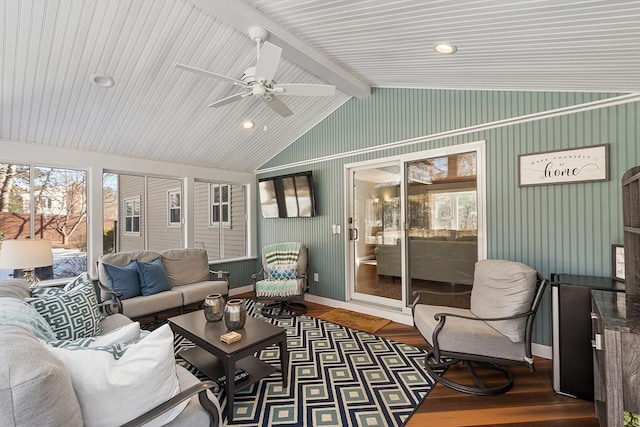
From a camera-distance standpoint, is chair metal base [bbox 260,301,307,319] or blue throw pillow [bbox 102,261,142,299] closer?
blue throw pillow [bbox 102,261,142,299]

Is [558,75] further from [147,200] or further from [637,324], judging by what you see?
[147,200]

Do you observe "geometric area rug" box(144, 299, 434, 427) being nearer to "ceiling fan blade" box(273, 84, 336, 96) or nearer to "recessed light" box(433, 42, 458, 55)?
"ceiling fan blade" box(273, 84, 336, 96)

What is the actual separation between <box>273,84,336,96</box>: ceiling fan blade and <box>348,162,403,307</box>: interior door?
6.20ft

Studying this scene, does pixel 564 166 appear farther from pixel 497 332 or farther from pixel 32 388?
pixel 32 388

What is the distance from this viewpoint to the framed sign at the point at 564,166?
2777 mm

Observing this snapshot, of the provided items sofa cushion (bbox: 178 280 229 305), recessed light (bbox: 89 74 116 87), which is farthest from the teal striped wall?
recessed light (bbox: 89 74 116 87)

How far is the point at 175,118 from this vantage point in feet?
13.5

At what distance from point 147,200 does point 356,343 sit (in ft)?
13.1

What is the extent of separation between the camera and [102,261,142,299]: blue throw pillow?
3.77 meters

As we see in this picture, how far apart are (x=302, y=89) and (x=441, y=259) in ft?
8.76

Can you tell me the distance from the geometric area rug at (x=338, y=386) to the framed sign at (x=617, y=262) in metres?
1.81

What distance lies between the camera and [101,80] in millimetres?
3143

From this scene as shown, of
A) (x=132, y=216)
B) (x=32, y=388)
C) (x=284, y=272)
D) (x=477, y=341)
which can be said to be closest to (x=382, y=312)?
(x=284, y=272)

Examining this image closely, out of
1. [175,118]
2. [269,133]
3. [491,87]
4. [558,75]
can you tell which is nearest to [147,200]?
[175,118]
